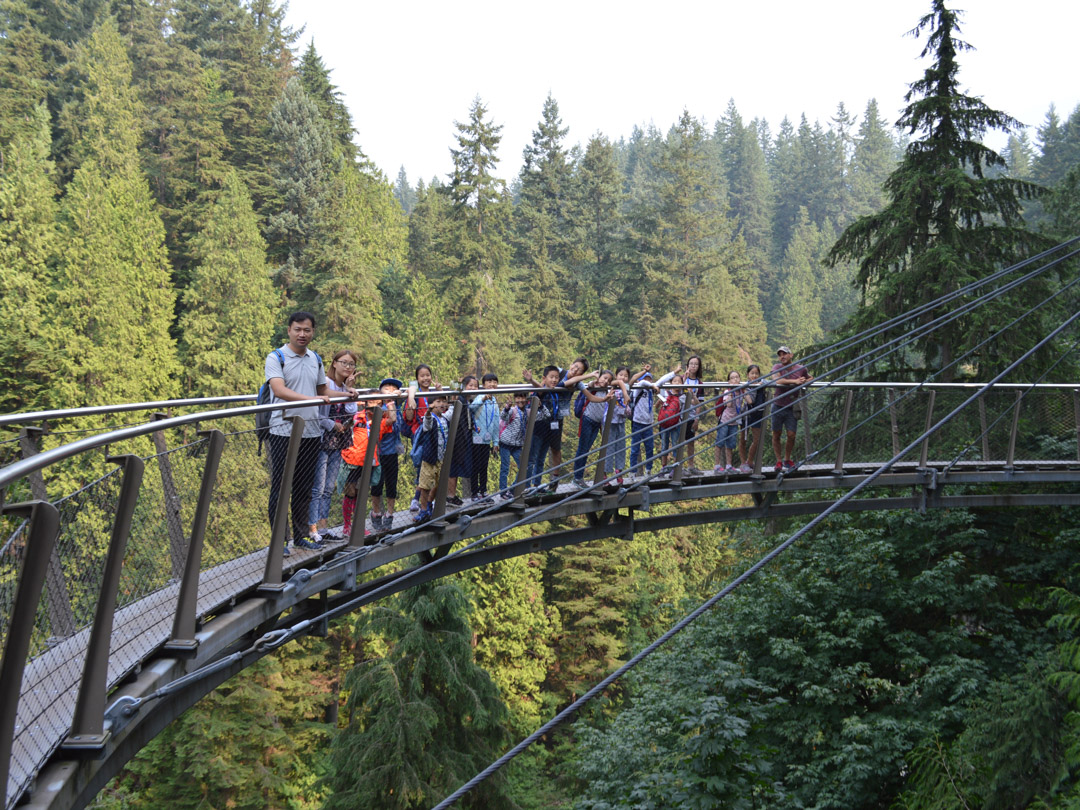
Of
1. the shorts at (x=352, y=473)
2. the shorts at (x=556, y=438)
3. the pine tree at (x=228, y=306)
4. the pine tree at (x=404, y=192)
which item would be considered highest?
the pine tree at (x=404, y=192)

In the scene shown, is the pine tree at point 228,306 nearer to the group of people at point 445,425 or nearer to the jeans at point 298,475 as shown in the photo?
the group of people at point 445,425

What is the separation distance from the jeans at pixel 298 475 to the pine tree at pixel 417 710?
11861mm

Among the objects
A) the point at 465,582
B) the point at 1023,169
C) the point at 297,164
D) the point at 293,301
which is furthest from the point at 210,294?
the point at 1023,169

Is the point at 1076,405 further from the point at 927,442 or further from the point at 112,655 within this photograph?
the point at 112,655

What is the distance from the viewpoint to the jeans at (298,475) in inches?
196

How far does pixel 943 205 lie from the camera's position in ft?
47.6

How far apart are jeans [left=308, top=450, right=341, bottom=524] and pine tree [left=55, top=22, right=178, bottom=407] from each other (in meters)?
23.9

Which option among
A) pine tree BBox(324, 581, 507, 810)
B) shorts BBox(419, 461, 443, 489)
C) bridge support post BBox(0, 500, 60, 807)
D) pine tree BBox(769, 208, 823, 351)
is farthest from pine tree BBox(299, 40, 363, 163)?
bridge support post BBox(0, 500, 60, 807)

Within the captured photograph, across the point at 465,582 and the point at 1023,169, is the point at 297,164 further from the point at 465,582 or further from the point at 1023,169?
the point at 1023,169

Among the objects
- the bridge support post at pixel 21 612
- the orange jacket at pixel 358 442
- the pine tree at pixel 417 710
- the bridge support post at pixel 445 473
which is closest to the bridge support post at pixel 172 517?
the bridge support post at pixel 21 612

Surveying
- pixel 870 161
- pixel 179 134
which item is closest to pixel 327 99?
pixel 179 134

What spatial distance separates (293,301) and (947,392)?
29.6m

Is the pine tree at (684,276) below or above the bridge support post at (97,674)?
above

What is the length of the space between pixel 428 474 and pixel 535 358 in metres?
34.1
